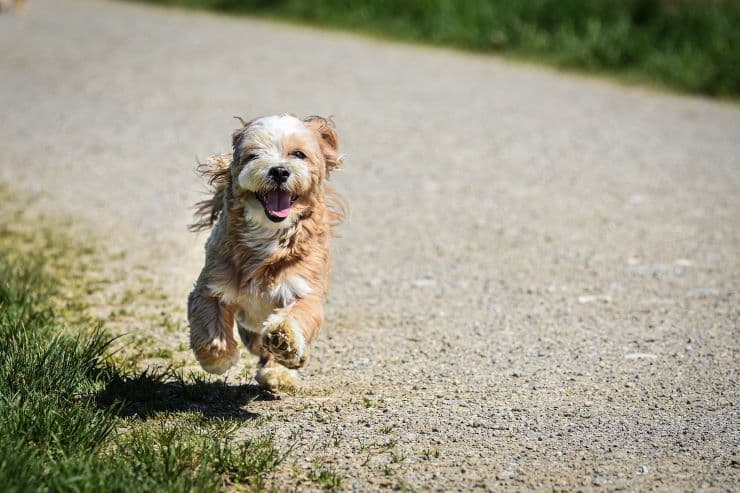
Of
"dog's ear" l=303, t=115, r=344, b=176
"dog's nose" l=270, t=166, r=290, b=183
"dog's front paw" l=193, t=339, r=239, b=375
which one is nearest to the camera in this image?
"dog's nose" l=270, t=166, r=290, b=183

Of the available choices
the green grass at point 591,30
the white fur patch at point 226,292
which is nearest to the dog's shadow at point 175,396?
the white fur patch at point 226,292

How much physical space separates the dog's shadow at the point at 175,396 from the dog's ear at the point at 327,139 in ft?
3.77

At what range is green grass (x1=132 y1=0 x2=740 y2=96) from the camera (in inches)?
527

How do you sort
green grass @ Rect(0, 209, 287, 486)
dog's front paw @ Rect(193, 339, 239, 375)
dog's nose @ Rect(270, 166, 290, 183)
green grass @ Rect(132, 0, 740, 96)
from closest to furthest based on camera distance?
green grass @ Rect(0, 209, 287, 486) < dog's nose @ Rect(270, 166, 290, 183) < dog's front paw @ Rect(193, 339, 239, 375) < green grass @ Rect(132, 0, 740, 96)

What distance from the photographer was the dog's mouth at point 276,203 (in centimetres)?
466

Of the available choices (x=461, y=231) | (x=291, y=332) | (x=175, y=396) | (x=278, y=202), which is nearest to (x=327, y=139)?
(x=278, y=202)

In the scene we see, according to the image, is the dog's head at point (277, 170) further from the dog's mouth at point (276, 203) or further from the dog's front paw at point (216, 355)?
the dog's front paw at point (216, 355)

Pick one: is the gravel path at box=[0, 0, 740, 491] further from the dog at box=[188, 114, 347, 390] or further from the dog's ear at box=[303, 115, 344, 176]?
the dog's ear at box=[303, 115, 344, 176]

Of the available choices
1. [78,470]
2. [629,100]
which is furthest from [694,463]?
[629,100]

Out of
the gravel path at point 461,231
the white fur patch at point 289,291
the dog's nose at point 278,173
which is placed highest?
the dog's nose at point 278,173

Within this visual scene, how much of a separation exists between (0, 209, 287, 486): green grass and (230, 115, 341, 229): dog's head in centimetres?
94

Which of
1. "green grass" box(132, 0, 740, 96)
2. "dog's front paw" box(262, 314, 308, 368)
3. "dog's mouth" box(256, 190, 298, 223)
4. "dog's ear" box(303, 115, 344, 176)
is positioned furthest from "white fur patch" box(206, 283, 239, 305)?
"green grass" box(132, 0, 740, 96)

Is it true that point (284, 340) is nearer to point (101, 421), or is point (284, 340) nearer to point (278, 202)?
point (278, 202)

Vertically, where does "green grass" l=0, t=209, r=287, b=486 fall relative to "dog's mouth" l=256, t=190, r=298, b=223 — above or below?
below
